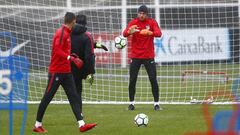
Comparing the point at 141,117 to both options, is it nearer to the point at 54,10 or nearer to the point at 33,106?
the point at 33,106

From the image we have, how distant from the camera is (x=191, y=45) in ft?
70.8

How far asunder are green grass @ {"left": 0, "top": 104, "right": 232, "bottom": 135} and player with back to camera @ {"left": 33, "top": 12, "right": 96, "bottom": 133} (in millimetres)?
254

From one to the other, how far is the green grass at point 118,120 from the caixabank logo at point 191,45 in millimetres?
6059

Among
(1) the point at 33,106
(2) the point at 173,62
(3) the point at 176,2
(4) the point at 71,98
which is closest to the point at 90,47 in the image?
(4) the point at 71,98

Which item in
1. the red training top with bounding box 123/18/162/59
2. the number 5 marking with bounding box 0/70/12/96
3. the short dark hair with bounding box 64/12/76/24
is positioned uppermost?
the short dark hair with bounding box 64/12/76/24

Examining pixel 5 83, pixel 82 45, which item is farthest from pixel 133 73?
pixel 5 83

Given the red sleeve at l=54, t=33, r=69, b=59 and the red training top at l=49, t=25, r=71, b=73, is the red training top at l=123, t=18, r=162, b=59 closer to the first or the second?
the red training top at l=49, t=25, r=71, b=73

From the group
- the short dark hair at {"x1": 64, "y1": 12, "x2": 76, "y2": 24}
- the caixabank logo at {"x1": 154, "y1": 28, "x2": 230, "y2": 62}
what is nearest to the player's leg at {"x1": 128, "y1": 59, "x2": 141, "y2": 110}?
the short dark hair at {"x1": 64, "y1": 12, "x2": 76, "y2": 24}

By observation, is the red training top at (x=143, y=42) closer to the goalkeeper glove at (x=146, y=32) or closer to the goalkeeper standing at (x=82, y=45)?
the goalkeeper glove at (x=146, y=32)

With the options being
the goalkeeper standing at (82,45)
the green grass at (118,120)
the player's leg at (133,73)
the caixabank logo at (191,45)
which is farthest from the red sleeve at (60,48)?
the caixabank logo at (191,45)

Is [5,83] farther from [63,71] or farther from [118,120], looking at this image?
[118,120]

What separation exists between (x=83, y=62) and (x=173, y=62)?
9179 millimetres

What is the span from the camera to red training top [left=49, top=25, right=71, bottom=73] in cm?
1001

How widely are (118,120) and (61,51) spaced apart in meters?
2.12
